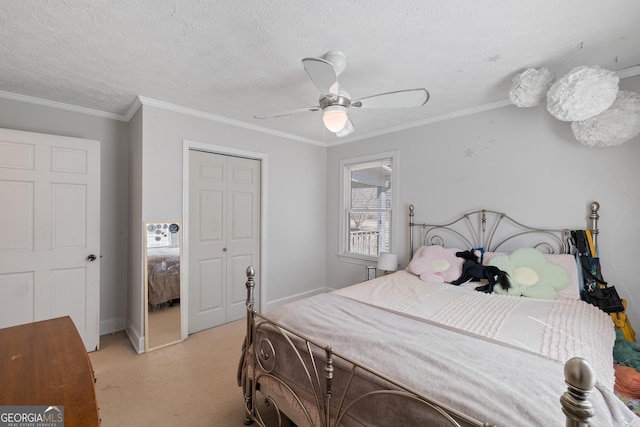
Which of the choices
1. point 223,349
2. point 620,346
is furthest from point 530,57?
point 223,349

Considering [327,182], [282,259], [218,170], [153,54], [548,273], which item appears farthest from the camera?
[327,182]

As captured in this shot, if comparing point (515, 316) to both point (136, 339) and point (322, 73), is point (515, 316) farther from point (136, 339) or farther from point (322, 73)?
point (136, 339)

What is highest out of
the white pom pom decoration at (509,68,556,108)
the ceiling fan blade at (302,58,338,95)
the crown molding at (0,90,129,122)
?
the crown molding at (0,90,129,122)

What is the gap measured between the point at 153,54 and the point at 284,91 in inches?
39.7

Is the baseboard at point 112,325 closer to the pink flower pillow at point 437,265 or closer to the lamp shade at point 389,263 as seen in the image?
the lamp shade at point 389,263

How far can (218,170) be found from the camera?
3.34 m

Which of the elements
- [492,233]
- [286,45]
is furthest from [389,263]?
[286,45]

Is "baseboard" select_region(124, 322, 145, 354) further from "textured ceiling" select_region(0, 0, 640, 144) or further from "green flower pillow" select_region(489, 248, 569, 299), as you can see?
"green flower pillow" select_region(489, 248, 569, 299)

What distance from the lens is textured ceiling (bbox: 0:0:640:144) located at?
1518 millimetres

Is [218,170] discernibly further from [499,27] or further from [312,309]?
[499,27]

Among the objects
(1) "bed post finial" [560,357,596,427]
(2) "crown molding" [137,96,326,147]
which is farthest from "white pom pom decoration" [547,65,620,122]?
(2) "crown molding" [137,96,326,147]

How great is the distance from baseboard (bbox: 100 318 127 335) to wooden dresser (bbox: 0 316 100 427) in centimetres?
214

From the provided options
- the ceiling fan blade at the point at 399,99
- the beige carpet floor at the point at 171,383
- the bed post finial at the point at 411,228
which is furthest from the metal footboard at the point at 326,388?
the bed post finial at the point at 411,228

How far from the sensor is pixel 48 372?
1012mm
